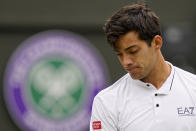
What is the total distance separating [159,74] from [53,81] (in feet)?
11.3

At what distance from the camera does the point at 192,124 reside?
113 inches

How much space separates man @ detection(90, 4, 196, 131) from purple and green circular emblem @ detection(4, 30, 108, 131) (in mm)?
3356

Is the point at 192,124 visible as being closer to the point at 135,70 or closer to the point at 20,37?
the point at 135,70

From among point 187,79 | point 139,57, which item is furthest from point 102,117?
point 187,79

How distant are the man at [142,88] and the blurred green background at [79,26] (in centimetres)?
333

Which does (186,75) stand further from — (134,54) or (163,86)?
(134,54)

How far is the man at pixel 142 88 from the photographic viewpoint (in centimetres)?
291

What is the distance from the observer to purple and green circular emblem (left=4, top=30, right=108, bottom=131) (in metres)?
6.36

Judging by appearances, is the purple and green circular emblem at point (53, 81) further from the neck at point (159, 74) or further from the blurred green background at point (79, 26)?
the neck at point (159, 74)

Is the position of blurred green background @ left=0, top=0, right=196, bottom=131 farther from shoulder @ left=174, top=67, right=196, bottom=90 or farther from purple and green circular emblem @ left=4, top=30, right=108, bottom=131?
shoulder @ left=174, top=67, right=196, bottom=90

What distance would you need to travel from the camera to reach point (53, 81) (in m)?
6.42

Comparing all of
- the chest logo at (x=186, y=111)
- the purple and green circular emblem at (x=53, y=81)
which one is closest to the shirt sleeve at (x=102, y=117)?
the chest logo at (x=186, y=111)

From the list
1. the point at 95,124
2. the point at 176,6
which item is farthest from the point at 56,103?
the point at 95,124

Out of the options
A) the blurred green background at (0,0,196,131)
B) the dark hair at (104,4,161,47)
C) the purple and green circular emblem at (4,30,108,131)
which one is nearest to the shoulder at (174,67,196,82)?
the dark hair at (104,4,161,47)
